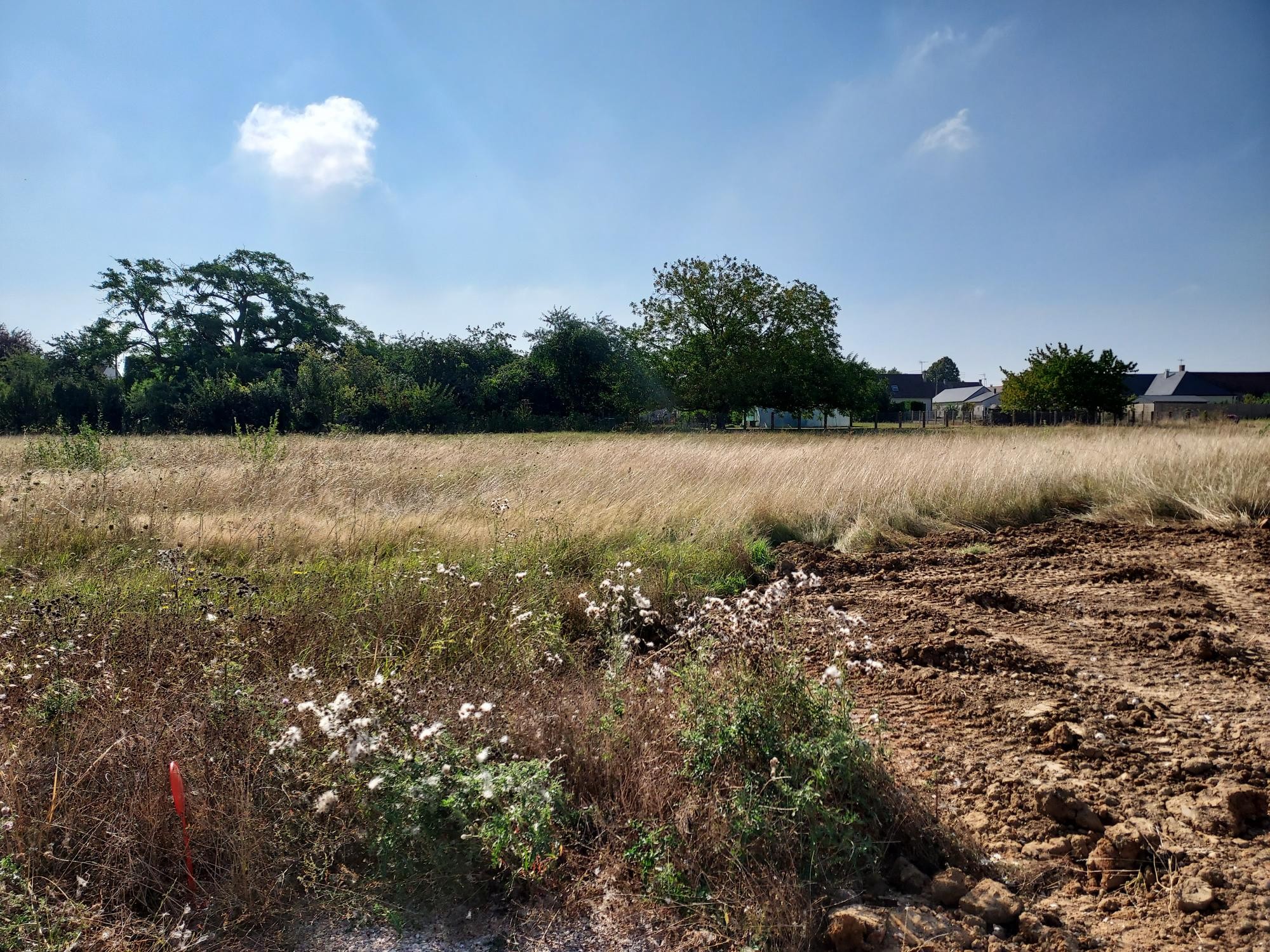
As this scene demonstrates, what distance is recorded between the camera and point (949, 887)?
205 cm

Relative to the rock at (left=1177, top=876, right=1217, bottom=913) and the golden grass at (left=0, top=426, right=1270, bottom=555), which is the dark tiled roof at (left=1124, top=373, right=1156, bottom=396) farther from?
the rock at (left=1177, top=876, right=1217, bottom=913)

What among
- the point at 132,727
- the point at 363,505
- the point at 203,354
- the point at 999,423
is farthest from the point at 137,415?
the point at 999,423

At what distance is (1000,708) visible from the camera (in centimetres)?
327

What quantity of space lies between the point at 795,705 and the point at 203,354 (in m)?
46.0

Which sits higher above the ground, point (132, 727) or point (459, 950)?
point (132, 727)

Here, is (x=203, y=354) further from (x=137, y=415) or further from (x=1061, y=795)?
(x=1061, y=795)

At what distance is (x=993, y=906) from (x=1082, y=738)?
1312 mm

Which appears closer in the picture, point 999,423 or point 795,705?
point 795,705

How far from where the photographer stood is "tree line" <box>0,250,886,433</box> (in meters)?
Result: 27.5

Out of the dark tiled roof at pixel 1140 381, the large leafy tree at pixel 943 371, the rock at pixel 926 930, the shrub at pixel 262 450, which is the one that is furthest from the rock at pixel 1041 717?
the large leafy tree at pixel 943 371

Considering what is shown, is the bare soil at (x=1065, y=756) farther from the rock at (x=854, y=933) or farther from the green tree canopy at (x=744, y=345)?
the green tree canopy at (x=744, y=345)

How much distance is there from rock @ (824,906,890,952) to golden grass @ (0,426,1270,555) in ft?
14.4

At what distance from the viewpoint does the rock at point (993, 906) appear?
6.44 ft

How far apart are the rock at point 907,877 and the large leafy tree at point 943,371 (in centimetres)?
13044
